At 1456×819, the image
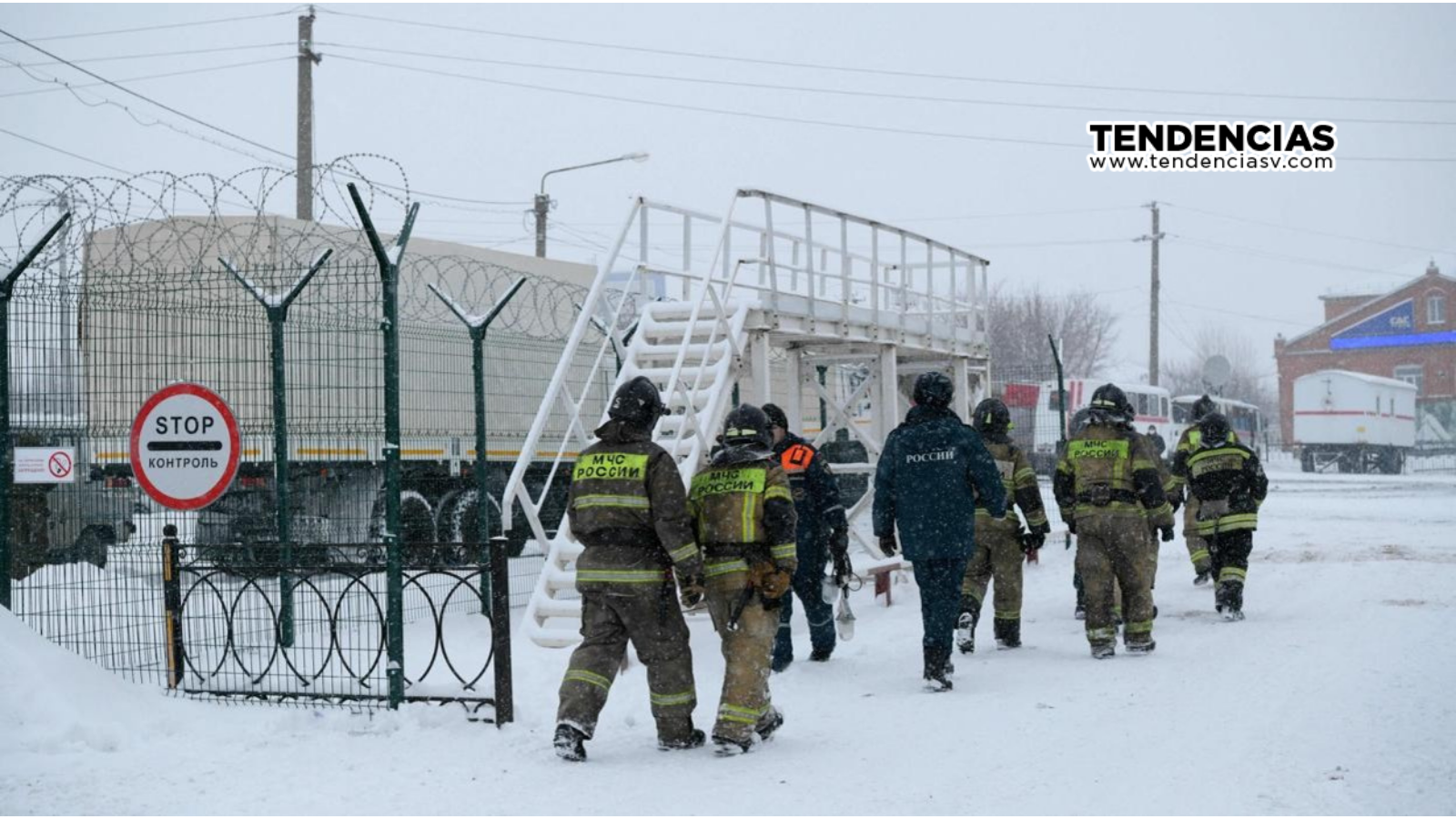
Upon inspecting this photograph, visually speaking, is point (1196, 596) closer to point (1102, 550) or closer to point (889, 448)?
point (1102, 550)

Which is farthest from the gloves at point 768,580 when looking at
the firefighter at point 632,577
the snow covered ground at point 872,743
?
the snow covered ground at point 872,743

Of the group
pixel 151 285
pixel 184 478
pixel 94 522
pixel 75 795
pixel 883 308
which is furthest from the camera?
pixel 883 308

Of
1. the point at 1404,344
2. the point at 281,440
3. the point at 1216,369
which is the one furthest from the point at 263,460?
the point at 1404,344

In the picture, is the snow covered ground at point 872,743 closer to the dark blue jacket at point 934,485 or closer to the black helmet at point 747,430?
the dark blue jacket at point 934,485

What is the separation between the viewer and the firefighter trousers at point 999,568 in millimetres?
9797

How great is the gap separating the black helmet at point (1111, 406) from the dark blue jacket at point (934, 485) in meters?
1.47

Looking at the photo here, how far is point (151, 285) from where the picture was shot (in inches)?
456

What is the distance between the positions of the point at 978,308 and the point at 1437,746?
10.4 meters

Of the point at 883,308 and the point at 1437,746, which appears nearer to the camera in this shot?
the point at 1437,746

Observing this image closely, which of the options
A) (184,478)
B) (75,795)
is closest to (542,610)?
(184,478)

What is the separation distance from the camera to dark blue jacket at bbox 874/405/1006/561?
846 cm

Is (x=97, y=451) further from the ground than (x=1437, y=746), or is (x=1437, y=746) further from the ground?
(x=97, y=451)

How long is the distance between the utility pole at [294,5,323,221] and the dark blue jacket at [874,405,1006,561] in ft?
40.8

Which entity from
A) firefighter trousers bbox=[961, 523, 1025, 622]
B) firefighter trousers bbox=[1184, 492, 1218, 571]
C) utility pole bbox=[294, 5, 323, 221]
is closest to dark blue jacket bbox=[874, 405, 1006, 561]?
firefighter trousers bbox=[961, 523, 1025, 622]
